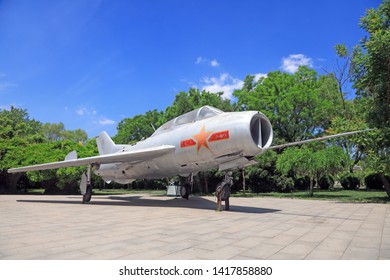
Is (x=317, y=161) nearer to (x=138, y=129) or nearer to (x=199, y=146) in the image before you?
(x=199, y=146)

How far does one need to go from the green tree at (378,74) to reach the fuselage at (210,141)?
9069mm

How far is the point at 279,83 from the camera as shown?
3609 cm

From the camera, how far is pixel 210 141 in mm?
10602

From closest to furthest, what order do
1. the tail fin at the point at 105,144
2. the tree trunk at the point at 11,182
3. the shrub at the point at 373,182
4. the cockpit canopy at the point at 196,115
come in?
the cockpit canopy at the point at 196,115 → the tail fin at the point at 105,144 → the tree trunk at the point at 11,182 → the shrub at the point at 373,182

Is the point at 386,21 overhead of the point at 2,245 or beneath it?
overhead

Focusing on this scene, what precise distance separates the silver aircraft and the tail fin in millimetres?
3309

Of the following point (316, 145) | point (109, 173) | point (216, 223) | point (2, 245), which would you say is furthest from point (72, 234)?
point (316, 145)

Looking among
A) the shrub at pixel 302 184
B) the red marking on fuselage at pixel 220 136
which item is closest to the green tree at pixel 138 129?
the shrub at pixel 302 184

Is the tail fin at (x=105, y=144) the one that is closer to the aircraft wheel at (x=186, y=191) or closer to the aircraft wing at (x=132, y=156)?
the aircraft wing at (x=132, y=156)

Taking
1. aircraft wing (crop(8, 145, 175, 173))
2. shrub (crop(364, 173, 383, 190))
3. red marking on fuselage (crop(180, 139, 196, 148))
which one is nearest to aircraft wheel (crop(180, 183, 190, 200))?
aircraft wing (crop(8, 145, 175, 173))

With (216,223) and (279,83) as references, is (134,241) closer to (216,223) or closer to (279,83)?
(216,223)

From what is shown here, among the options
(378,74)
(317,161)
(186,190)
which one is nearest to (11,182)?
(186,190)

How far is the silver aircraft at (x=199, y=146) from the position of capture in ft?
32.6
